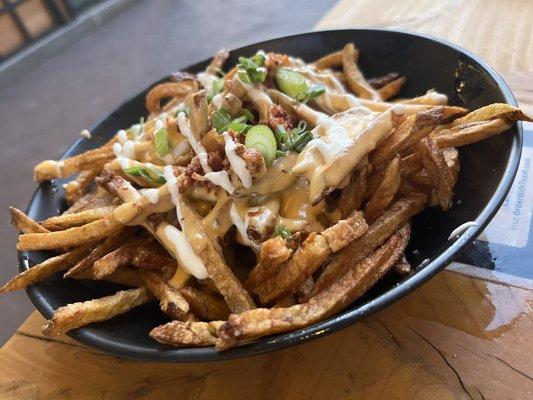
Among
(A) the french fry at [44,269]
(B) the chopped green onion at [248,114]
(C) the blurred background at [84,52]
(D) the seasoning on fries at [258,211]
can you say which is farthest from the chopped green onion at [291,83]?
(C) the blurred background at [84,52]

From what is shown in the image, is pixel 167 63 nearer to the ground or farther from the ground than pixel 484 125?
nearer to the ground

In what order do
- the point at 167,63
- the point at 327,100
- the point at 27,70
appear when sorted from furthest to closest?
the point at 27,70 < the point at 167,63 < the point at 327,100

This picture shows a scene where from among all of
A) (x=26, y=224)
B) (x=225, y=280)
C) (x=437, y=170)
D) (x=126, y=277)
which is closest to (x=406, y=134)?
(x=437, y=170)

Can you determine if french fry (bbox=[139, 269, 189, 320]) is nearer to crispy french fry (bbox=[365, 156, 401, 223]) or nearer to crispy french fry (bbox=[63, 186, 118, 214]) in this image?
crispy french fry (bbox=[63, 186, 118, 214])

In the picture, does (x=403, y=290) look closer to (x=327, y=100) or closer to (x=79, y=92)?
(x=327, y=100)

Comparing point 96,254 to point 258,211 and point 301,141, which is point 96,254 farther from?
point 301,141

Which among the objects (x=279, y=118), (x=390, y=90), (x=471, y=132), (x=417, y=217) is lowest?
(x=417, y=217)

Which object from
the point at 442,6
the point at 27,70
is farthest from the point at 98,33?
the point at 442,6
